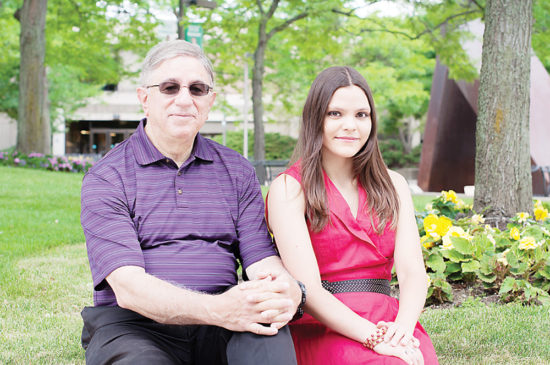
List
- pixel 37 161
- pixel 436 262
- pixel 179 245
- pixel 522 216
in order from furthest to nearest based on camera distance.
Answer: pixel 37 161 → pixel 522 216 → pixel 436 262 → pixel 179 245

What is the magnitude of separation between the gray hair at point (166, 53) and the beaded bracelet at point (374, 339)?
1.40 m

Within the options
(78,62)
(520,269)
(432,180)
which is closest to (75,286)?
(520,269)

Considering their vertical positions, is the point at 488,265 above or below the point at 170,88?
below

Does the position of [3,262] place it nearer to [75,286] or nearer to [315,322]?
[75,286]

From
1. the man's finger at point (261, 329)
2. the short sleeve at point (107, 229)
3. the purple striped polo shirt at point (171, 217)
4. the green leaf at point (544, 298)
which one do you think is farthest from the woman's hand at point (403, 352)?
the green leaf at point (544, 298)

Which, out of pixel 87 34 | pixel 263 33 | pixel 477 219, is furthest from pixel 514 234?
pixel 87 34

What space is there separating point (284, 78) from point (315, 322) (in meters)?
22.4

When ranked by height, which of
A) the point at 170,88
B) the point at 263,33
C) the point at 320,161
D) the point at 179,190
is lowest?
the point at 179,190

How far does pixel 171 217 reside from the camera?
2.71 m

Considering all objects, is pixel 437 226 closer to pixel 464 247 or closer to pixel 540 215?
pixel 464 247

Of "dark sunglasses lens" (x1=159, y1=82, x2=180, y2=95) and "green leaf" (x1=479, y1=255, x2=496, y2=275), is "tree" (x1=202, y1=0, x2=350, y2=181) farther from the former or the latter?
"dark sunglasses lens" (x1=159, y1=82, x2=180, y2=95)

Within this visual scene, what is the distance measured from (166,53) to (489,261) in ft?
10.1

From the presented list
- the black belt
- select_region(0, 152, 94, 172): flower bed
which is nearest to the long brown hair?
the black belt

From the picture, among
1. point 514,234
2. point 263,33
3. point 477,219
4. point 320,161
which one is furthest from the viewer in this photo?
point 263,33
